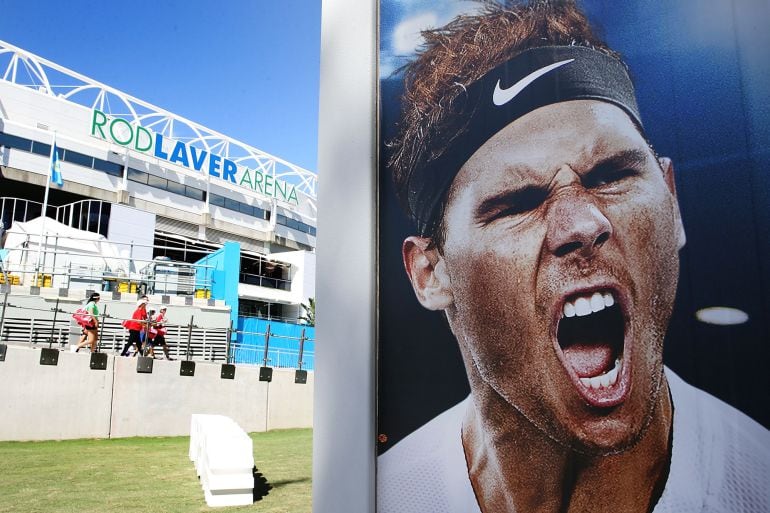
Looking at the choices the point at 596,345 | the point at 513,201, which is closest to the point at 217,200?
the point at 513,201

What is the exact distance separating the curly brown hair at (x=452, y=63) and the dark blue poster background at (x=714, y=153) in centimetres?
34

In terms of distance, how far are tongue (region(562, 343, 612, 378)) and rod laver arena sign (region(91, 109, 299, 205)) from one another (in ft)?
136

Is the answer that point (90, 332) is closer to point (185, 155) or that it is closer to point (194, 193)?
point (185, 155)

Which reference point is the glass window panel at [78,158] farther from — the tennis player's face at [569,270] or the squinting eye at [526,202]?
the squinting eye at [526,202]

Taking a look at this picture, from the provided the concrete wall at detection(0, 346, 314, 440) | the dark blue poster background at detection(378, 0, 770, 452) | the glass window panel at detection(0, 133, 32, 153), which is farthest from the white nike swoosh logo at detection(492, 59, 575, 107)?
the glass window panel at detection(0, 133, 32, 153)

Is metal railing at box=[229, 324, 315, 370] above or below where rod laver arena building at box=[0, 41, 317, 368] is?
below

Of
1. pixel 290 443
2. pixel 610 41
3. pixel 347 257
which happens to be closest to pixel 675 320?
pixel 610 41

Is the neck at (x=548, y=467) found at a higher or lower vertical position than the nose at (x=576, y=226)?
lower

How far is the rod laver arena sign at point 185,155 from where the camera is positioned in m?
40.6

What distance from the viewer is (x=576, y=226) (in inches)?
165

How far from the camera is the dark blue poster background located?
3.58 metres

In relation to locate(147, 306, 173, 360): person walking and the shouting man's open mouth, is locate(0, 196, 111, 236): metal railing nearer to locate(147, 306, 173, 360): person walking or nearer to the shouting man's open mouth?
locate(147, 306, 173, 360): person walking

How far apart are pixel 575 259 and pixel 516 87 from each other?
1327 millimetres

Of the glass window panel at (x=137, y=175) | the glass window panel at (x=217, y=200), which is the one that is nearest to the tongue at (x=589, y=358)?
the glass window panel at (x=137, y=175)
